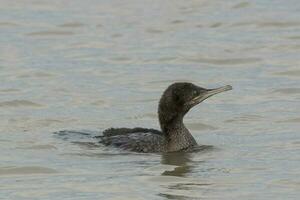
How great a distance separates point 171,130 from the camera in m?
18.1

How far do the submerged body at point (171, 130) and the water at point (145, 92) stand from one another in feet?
0.68

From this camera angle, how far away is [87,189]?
1545 centimetres

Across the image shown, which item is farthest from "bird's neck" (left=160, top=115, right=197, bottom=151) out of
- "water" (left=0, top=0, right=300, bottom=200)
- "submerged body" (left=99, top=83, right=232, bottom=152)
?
"water" (left=0, top=0, right=300, bottom=200)

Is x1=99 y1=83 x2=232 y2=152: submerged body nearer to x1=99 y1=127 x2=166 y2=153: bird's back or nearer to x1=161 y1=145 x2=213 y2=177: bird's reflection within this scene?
x1=99 y1=127 x2=166 y2=153: bird's back

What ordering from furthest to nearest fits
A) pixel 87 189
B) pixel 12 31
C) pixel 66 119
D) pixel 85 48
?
pixel 12 31 < pixel 85 48 < pixel 66 119 < pixel 87 189

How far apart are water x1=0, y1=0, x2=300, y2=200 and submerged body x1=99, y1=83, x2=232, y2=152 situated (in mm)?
207

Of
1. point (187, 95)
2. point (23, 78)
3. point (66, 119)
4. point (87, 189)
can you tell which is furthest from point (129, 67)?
point (87, 189)

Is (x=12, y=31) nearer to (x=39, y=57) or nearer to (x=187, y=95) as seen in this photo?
(x=39, y=57)

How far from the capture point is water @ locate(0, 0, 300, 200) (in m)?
16.0

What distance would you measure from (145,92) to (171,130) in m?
4.69

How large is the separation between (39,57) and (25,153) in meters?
8.61

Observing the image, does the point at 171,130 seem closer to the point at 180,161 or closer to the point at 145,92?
the point at 180,161

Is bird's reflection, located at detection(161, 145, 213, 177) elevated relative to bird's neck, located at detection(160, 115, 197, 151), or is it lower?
lower

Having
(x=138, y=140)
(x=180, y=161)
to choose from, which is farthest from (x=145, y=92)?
(x=180, y=161)
